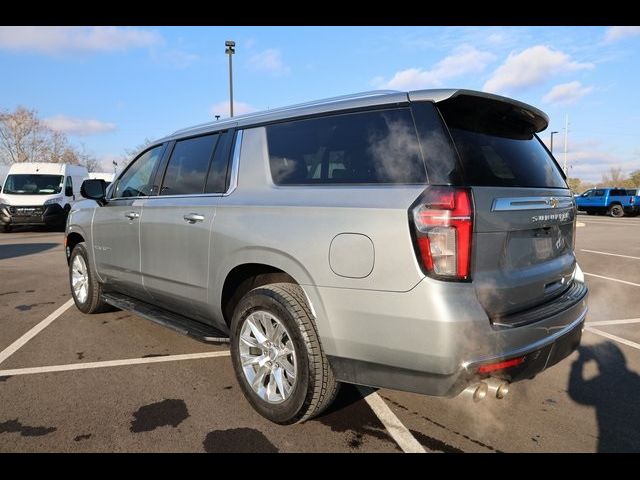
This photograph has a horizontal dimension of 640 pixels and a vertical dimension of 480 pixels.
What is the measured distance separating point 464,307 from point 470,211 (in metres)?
0.46

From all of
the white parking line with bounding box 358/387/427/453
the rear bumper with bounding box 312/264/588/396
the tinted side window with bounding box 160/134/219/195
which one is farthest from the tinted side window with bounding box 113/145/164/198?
the white parking line with bounding box 358/387/427/453

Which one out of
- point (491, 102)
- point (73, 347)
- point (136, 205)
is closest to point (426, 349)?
point (491, 102)

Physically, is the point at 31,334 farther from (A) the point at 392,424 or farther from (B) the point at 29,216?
(B) the point at 29,216

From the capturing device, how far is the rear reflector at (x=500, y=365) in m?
2.15

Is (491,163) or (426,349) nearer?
(426,349)

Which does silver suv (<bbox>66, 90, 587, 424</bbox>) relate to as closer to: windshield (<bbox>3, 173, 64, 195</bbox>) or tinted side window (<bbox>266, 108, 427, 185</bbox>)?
tinted side window (<bbox>266, 108, 427, 185</bbox>)

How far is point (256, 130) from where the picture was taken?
3158 millimetres

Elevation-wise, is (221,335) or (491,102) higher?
(491,102)

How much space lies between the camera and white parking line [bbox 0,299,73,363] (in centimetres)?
393

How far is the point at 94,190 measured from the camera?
4578mm

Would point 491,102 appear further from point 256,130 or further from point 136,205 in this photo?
point 136,205

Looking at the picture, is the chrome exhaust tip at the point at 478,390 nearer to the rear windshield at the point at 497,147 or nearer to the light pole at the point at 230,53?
the rear windshield at the point at 497,147

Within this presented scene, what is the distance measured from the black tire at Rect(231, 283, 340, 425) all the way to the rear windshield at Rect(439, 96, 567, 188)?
1149 millimetres

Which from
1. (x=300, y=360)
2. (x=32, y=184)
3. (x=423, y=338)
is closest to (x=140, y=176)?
(x=300, y=360)
